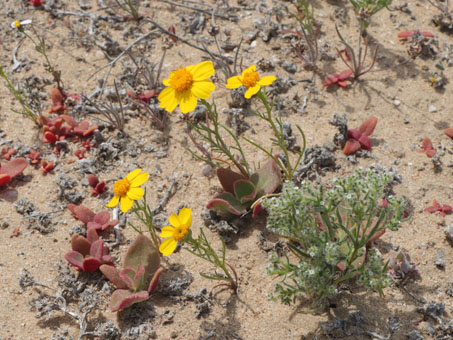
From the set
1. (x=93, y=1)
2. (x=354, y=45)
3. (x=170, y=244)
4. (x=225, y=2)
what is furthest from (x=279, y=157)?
(x=93, y=1)

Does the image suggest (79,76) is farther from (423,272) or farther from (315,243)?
(423,272)

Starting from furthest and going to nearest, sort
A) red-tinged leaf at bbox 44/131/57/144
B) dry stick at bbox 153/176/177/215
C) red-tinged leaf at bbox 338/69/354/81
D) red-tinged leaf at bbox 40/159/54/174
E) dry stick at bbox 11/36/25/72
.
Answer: dry stick at bbox 11/36/25/72, red-tinged leaf at bbox 338/69/354/81, red-tinged leaf at bbox 44/131/57/144, red-tinged leaf at bbox 40/159/54/174, dry stick at bbox 153/176/177/215

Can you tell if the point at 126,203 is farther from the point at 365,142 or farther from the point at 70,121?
the point at 365,142

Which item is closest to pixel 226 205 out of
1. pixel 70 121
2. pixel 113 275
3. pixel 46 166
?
pixel 113 275

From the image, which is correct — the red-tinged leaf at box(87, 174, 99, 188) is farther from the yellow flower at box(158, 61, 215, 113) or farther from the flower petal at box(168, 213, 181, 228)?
the flower petal at box(168, 213, 181, 228)

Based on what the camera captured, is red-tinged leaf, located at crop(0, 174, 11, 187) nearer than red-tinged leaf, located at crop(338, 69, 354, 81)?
Yes

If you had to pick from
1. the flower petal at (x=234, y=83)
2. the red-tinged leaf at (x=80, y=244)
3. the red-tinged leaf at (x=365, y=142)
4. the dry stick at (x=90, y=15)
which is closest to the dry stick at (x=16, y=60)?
the dry stick at (x=90, y=15)

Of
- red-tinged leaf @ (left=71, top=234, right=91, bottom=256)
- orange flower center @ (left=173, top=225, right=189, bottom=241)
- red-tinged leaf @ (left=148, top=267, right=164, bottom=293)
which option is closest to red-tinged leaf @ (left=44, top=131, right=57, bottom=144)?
red-tinged leaf @ (left=71, top=234, right=91, bottom=256)
